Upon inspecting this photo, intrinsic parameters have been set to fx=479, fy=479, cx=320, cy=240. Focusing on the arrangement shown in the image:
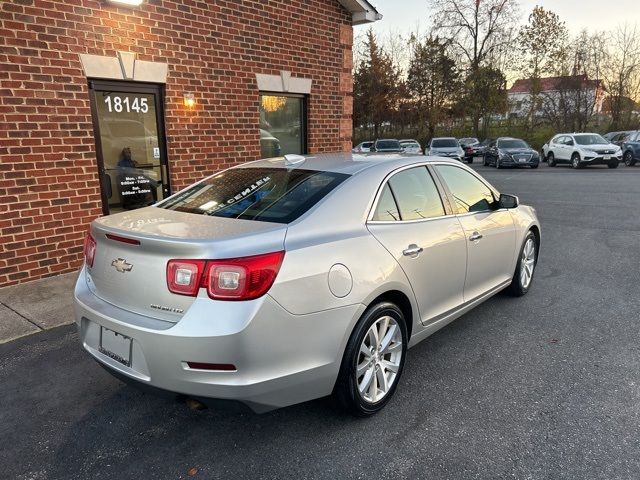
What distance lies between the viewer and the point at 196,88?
22.7ft

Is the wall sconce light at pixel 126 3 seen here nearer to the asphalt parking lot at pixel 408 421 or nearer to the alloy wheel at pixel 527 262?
the asphalt parking lot at pixel 408 421

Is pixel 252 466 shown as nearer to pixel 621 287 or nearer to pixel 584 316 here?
pixel 584 316

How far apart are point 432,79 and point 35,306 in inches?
1579

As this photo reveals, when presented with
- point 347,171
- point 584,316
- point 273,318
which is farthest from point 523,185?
point 273,318

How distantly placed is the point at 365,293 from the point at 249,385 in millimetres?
815

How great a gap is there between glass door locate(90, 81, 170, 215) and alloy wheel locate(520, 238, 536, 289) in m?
4.83

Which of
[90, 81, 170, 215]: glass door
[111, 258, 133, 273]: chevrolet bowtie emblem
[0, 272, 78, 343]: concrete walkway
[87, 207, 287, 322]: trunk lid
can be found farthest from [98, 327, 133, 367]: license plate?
[90, 81, 170, 215]: glass door

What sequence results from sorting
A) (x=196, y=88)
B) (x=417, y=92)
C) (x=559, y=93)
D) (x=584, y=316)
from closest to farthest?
(x=584, y=316) < (x=196, y=88) < (x=559, y=93) < (x=417, y=92)

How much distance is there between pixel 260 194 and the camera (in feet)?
10.1

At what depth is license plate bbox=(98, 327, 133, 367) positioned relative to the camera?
8.11 ft

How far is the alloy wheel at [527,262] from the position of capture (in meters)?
4.82

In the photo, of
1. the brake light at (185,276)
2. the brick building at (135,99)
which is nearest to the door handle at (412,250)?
the brake light at (185,276)

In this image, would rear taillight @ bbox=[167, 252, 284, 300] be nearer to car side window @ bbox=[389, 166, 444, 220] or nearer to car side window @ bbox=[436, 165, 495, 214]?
car side window @ bbox=[389, 166, 444, 220]

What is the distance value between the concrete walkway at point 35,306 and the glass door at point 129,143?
4.10ft
